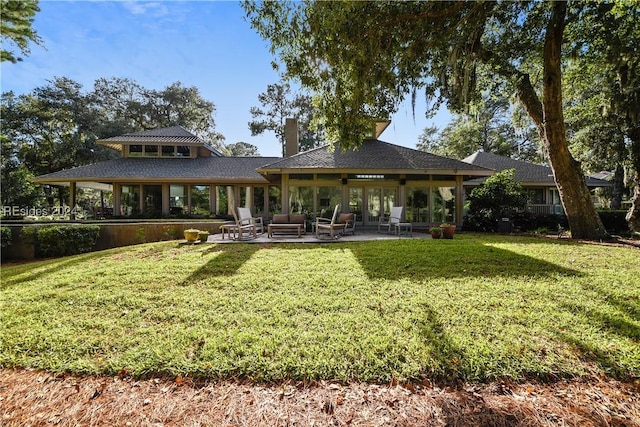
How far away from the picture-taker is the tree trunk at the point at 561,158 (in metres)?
9.28

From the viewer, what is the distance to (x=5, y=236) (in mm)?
9055

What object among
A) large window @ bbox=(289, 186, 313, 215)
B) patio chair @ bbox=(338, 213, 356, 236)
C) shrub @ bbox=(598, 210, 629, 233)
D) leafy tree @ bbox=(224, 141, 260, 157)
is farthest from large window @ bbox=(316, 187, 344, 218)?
leafy tree @ bbox=(224, 141, 260, 157)

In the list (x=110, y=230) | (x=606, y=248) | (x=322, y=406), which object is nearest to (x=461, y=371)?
(x=322, y=406)

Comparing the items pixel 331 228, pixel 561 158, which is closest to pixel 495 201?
pixel 561 158

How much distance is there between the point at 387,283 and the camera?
16.1 ft

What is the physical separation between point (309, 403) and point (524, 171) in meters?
22.0

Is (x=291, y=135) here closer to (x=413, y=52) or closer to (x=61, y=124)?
(x=413, y=52)

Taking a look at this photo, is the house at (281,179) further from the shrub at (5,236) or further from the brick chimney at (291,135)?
the shrub at (5,236)

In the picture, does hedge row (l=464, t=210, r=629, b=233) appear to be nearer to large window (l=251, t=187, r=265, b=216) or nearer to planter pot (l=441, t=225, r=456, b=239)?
planter pot (l=441, t=225, r=456, b=239)

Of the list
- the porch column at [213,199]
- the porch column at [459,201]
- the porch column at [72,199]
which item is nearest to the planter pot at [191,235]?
the porch column at [213,199]

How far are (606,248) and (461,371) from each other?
8.21 m

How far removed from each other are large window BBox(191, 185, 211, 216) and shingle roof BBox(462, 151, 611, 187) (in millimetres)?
16646

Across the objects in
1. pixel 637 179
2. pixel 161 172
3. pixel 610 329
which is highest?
pixel 161 172

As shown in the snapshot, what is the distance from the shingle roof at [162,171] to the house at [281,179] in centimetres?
5
